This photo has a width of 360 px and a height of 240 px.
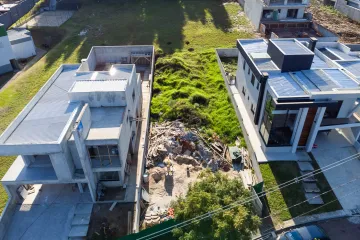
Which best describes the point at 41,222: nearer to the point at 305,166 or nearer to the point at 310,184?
the point at 310,184

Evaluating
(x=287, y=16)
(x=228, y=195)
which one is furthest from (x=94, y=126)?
(x=287, y=16)

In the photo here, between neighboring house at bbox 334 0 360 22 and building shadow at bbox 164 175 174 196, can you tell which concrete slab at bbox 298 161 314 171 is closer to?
building shadow at bbox 164 175 174 196

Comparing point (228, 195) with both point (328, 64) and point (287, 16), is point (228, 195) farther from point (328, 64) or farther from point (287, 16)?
point (287, 16)

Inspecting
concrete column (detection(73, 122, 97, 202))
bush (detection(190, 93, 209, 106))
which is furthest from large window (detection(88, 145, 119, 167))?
bush (detection(190, 93, 209, 106))

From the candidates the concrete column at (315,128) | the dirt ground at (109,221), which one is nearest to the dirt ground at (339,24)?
the concrete column at (315,128)

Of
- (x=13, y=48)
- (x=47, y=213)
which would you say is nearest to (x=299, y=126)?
(x=47, y=213)

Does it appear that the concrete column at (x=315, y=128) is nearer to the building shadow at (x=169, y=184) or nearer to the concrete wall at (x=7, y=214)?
the building shadow at (x=169, y=184)
